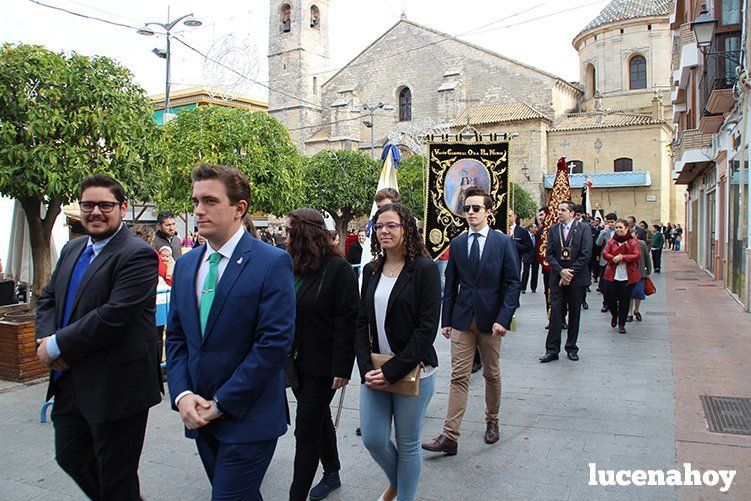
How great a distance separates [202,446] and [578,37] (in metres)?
50.3

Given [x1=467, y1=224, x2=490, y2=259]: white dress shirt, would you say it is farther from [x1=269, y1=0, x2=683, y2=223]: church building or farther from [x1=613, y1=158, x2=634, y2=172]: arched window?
[x1=613, y1=158, x2=634, y2=172]: arched window

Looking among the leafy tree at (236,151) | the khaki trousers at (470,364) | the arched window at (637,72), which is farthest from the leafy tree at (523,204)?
the khaki trousers at (470,364)

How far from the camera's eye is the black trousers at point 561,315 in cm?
774

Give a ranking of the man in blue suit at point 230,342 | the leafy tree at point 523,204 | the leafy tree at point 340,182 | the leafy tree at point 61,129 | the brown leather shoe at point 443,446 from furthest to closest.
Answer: the leafy tree at point 523,204, the leafy tree at point 340,182, the leafy tree at point 61,129, the brown leather shoe at point 443,446, the man in blue suit at point 230,342

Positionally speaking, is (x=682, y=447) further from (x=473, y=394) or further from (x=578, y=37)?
(x=578, y=37)

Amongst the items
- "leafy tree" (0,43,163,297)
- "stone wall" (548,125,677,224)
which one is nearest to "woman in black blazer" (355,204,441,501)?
"leafy tree" (0,43,163,297)

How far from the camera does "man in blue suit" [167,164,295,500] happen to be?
102 inches

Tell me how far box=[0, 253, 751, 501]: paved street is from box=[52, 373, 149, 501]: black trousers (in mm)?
998

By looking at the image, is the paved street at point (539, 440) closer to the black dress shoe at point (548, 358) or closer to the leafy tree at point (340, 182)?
the black dress shoe at point (548, 358)

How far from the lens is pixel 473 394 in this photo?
251 inches

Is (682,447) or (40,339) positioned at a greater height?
(40,339)

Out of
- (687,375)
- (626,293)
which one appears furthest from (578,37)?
(687,375)

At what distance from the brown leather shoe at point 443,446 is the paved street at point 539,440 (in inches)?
3.7

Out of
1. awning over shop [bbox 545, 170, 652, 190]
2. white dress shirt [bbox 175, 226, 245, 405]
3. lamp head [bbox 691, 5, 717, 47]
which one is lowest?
white dress shirt [bbox 175, 226, 245, 405]
